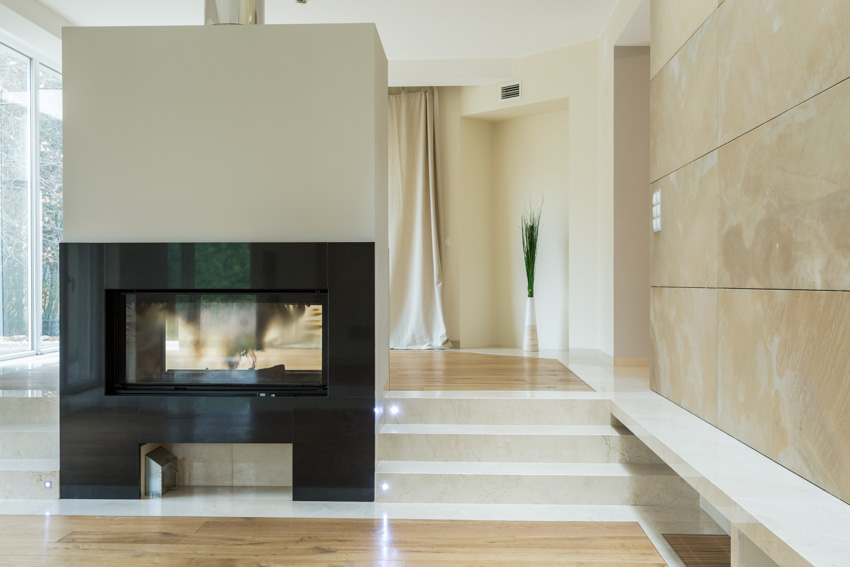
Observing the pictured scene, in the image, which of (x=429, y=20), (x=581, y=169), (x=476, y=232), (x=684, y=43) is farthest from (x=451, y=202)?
(x=684, y=43)

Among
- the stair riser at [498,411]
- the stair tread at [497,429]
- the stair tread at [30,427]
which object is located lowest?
the stair tread at [497,429]

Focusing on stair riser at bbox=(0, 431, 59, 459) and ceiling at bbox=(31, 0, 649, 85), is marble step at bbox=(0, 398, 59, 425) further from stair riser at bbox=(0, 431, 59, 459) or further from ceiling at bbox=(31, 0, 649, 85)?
ceiling at bbox=(31, 0, 649, 85)

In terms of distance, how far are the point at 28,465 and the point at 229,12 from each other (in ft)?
8.25

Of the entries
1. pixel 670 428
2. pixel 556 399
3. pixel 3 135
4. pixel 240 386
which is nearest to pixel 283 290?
pixel 240 386

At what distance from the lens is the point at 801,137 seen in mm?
2080

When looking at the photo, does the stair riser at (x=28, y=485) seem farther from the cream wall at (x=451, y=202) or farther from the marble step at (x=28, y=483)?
the cream wall at (x=451, y=202)

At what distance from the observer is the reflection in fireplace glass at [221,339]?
328 centimetres

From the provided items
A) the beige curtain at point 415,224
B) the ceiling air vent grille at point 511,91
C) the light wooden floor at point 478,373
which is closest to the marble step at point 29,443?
the light wooden floor at point 478,373

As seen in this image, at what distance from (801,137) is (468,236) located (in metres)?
4.84

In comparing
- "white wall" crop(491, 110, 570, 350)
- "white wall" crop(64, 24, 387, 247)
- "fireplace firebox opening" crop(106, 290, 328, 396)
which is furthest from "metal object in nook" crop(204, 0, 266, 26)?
"white wall" crop(491, 110, 570, 350)

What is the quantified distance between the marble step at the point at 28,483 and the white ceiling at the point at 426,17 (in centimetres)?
329

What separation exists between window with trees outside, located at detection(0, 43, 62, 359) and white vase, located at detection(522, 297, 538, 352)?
431cm

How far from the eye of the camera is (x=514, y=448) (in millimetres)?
3377

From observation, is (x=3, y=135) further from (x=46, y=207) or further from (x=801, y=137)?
(x=801, y=137)
